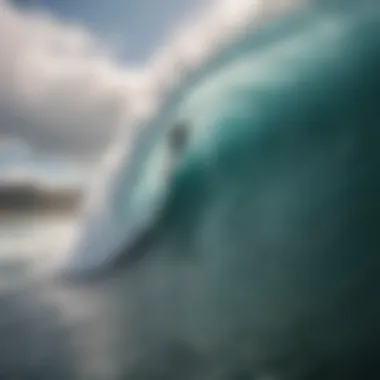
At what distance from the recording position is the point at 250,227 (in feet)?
4.09

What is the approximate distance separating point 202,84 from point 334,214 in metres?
0.44

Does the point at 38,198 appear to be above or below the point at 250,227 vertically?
above

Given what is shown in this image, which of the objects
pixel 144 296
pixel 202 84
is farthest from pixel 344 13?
pixel 144 296

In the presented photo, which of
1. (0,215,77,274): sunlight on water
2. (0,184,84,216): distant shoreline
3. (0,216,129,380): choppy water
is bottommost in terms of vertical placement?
(0,216,129,380): choppy water

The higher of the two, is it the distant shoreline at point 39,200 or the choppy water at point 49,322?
the distant shoreline at point 39,200

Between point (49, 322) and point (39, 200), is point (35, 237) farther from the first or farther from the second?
point (49, 322)

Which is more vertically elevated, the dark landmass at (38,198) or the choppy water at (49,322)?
the dark landmass at (38,198)

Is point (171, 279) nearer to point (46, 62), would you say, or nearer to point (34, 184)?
point (34, 184)

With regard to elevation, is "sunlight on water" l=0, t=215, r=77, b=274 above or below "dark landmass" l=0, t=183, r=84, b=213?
below

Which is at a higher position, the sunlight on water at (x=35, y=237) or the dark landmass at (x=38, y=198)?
the dark landmass at (x=38, y=198)

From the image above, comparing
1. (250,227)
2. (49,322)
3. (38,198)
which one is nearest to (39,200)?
(38,198)

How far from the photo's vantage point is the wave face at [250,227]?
1220 millimetres

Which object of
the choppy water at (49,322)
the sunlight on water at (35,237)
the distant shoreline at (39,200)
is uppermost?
the distant shoreline at (39,200)

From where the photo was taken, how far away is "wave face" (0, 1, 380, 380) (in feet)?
4.00
